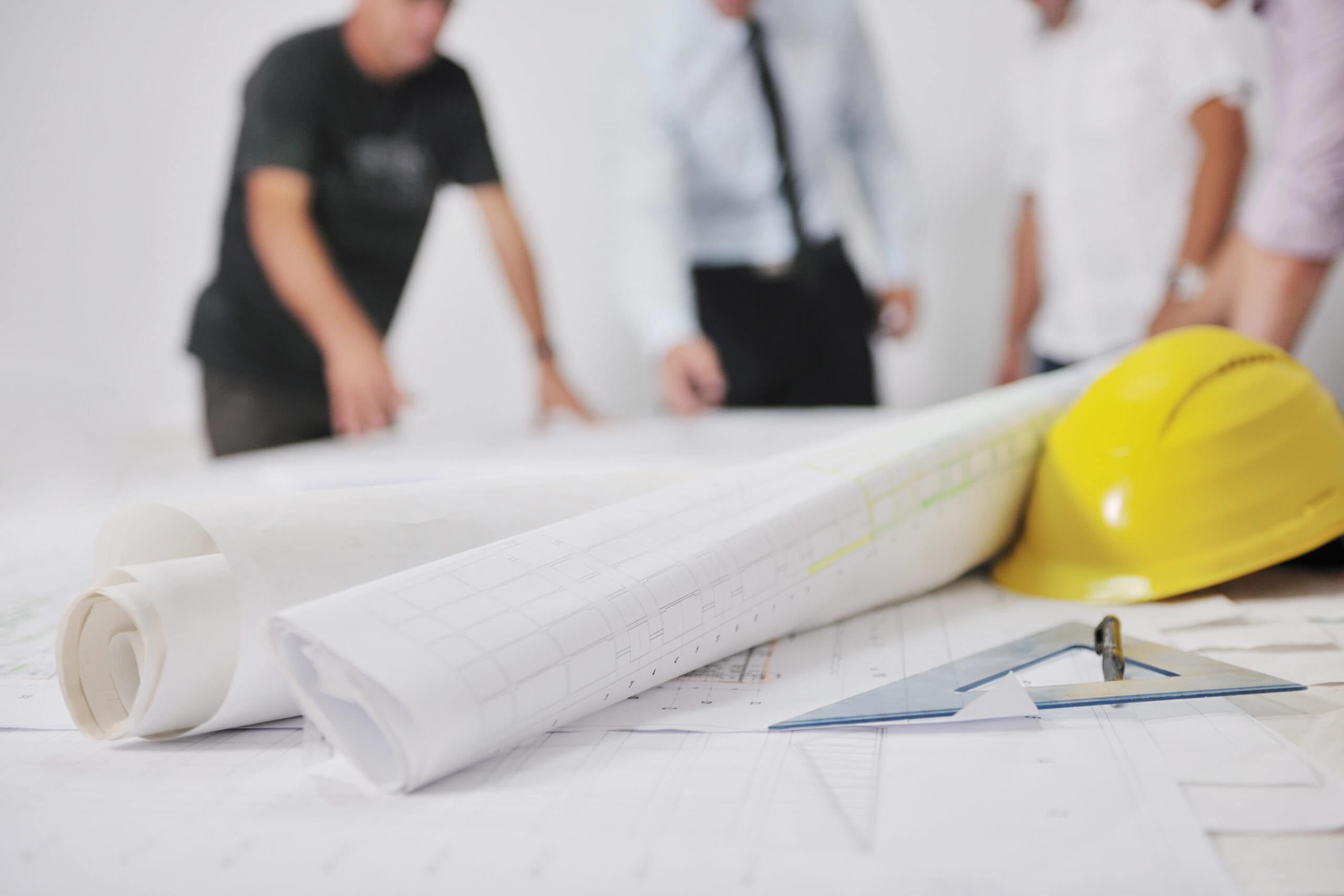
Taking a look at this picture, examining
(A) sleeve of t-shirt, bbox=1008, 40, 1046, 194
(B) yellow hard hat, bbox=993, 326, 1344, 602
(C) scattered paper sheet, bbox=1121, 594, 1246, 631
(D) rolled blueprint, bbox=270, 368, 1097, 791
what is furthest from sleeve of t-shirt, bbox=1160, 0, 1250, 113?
(C) scattered paper sheet, bbox=1121, 594, 1246, 631

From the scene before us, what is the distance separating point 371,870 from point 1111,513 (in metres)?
0.72

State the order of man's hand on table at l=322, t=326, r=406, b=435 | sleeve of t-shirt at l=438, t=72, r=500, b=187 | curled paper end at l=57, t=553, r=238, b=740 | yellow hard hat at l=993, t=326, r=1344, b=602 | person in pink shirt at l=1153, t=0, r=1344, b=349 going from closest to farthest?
1. curled paper end at l=57, t=553, r=238, b=740
2. yellow hard hat at l=993, t=326, r=1344, b=602
3. person in pink shirt at l=1153, t=0, r=1344, b=349
4. man's hand on table at l=322, t=326, r=406, b=435
5. sleeve of t-shirt at l=438, t=72, r=500, b=187

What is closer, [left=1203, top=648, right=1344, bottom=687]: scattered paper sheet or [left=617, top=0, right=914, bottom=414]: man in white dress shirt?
[left=1203, top=648, right=1344, bottom=687]: scattered paper sheet

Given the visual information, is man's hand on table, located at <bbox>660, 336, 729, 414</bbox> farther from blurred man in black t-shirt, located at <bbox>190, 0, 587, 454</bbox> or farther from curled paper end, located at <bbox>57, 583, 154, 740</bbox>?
curled paper end, located at <bbox>57, 583, 154, 740</bbox>

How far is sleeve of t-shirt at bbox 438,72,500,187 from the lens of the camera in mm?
2158

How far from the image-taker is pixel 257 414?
1.95 metres

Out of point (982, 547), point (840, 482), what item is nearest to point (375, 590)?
point (840, 482)

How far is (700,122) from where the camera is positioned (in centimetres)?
199

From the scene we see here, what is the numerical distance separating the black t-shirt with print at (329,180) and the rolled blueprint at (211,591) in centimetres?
142

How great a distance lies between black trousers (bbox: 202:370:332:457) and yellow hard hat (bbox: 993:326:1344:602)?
5.40ft

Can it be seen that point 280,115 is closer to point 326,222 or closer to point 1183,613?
point 326,222

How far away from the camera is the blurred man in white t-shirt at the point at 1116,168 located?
62.5 inches

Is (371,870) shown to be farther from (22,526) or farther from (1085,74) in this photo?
(1085,74)

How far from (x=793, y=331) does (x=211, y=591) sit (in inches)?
63.9
